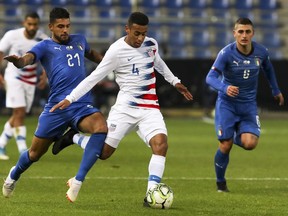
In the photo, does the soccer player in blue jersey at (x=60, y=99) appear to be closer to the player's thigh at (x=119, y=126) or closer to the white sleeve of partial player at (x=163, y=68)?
the player's thigh at (x=119, y=126)

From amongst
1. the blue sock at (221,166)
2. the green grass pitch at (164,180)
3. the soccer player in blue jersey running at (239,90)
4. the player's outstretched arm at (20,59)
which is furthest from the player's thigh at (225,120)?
the player's outstretched arm at (20,59)

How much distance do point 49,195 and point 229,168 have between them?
4619mm

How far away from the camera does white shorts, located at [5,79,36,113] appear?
48.5 feet

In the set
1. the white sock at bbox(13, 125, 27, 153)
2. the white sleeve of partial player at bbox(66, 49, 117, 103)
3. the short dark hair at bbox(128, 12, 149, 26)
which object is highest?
the short dark hair at bbox(128, 12, 149, 26)

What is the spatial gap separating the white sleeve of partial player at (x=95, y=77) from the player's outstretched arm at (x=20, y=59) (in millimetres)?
626

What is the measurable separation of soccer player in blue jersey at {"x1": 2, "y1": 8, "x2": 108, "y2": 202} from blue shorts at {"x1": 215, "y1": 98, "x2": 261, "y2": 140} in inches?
80.6

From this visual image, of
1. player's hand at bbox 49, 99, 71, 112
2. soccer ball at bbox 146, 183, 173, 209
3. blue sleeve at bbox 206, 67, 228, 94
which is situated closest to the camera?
player's hand at bbox 49, 99, 71, 112

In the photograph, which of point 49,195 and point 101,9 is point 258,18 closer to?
point 101,9

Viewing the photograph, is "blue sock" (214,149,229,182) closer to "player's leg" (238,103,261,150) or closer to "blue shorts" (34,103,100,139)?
"player's leg" (238,103,261,150)

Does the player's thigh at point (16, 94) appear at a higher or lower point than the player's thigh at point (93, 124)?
lower

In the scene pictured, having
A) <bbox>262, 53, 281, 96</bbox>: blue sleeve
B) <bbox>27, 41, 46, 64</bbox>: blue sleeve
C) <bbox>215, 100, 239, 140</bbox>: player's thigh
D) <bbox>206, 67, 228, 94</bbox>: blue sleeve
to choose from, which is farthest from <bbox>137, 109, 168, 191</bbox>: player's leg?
<bbox>262, 53, 281, 96</bbox>: blue sleeve

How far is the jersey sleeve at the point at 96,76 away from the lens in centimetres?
893

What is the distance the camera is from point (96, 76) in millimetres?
9141

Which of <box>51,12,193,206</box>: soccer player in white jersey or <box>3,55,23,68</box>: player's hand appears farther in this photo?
<box>51,12,193,206</box>: soccer player in white jersey
